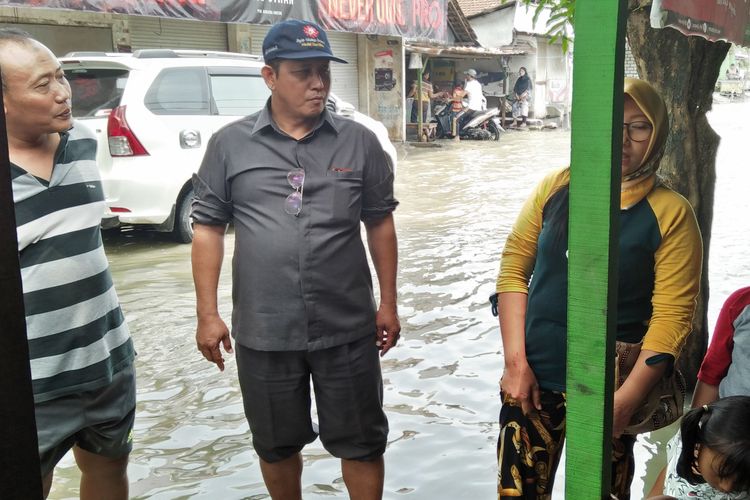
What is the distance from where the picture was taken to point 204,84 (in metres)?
8.00

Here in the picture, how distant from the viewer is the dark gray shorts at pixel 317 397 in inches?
106

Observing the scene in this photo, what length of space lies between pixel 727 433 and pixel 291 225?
4.77ft

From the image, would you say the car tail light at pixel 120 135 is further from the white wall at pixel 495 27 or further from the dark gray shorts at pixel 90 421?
the white wall at pixel 495 27

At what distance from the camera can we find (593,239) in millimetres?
1336

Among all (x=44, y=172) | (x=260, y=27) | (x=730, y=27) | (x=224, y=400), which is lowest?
(x=224, y=400)

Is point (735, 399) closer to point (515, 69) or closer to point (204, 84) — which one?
point (204, 84)

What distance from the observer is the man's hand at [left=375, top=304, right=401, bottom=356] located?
2846 millimetres

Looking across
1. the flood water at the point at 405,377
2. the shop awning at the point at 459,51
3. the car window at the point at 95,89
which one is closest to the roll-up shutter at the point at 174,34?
the flood water at the point at 405,377

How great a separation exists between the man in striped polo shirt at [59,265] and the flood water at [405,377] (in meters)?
1.12

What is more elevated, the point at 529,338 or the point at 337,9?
the point at 337,9

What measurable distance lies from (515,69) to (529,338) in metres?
25.9

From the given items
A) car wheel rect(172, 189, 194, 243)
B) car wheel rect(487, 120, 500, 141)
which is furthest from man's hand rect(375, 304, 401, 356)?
car wheel rect(487, 120, 500, 141)

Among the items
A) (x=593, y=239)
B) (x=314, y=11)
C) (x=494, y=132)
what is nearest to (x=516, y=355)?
(x=593, y=239)

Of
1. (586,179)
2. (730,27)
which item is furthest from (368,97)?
(586,179)
